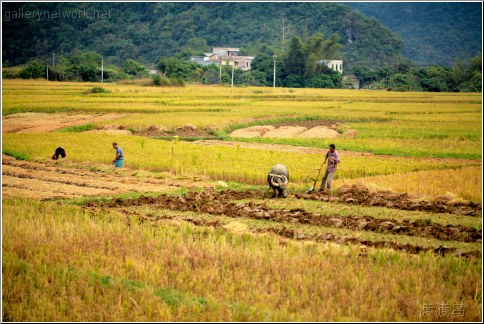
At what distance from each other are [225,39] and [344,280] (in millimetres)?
94809

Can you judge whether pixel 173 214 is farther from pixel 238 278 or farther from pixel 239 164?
pixel 239 164

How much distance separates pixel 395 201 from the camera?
12.4 meters

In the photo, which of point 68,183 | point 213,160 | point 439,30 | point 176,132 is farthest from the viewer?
point 439,30

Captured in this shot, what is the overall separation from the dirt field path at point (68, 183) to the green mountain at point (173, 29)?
65.7m

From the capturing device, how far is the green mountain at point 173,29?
83375 mm

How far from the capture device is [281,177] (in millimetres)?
12672

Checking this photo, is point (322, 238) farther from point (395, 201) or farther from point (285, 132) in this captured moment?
point (285, 132)

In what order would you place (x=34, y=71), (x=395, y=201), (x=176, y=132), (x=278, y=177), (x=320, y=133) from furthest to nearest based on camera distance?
(x=34, y=71) → (x=176, y=132) → (x=320, y=133) → (x=278, y=177) → (x=395, y=201)

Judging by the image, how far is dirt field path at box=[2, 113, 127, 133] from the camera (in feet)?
90.4

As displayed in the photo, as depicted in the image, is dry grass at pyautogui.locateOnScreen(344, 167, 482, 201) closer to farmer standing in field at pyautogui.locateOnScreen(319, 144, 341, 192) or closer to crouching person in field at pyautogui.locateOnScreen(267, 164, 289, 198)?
farmer standing in field at pyautogui.locateOnScreen(319, 144, 341, 192)

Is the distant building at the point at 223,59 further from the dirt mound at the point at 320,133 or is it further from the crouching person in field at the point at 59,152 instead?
the crouching person in field at the point at 59,152

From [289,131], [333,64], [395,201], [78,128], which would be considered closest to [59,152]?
[78,128]

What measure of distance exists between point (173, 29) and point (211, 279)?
89020 mm

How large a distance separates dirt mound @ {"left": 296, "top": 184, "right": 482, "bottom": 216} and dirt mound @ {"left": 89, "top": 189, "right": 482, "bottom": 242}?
1287mm
